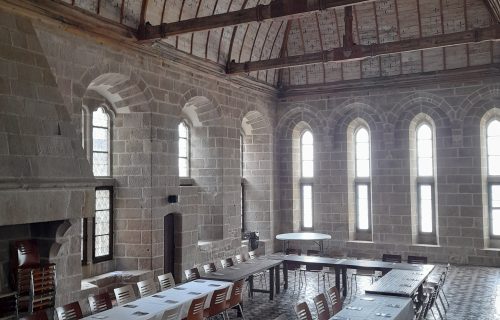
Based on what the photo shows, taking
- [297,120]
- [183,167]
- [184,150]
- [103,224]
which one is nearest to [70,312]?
[103,224]

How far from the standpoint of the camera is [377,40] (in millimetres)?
15023

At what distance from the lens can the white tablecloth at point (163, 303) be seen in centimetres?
664

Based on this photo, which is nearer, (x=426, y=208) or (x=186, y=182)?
(x=186, y=182)

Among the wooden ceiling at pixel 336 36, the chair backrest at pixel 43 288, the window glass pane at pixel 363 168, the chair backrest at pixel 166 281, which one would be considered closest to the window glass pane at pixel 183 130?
the wooden ceiling at pixel 336 36

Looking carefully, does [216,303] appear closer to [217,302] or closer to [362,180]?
[217,302]

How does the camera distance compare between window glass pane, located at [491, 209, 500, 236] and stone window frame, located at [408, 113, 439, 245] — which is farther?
stone window frame, located at [408, 113, 439, 245]

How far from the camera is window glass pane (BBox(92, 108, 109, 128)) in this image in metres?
11.0

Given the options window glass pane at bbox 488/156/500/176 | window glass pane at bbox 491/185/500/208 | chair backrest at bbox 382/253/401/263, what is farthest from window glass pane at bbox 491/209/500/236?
chair backrest at bbox 382/253/401/263

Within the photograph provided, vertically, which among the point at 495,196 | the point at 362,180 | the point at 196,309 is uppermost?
the point at 362,180

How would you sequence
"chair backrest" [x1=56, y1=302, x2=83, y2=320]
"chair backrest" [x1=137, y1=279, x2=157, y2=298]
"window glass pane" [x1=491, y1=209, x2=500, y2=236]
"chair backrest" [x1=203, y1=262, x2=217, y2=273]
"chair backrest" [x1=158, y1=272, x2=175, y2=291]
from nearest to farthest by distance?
"chair backrest" [x1=56, y1=302, x2=83, y2=320], "chair backrest" [x1=137, y1=279, x2=157, y2=298], "chair backrest" [x1=158, y1=272, x2=175, y2=291], "chair backrest" [x1=203, y1=262, x2=217, y2=273], "window glass pane" [x1=491, y1=209, x2=500, y2=236]

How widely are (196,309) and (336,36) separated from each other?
11.1m

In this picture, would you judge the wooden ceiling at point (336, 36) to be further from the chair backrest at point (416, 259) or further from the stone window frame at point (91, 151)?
the chair backrest at point (416, 259)

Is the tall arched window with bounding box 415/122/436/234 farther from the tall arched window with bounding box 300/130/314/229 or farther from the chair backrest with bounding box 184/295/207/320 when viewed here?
the chair backrest with bounding box 184/295/207/320

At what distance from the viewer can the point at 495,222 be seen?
14.6m
